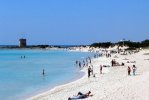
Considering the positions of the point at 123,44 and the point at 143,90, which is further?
the point at 123,44

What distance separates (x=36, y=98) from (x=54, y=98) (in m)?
1.97

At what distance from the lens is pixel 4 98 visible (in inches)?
984

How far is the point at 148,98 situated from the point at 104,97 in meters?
2.47

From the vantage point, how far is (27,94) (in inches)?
1053

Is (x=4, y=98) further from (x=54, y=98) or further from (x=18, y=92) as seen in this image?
(x=54, y=98)

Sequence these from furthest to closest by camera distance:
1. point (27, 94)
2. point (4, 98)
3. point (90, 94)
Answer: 1. point (27, 94)
2. point (4, 98)
3. point (90, 94)

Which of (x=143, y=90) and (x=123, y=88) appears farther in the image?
(x=123, y=88)

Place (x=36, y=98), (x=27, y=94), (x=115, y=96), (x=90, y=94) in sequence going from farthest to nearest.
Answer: (x=27, y=94) → (x=36, y=98) → (x=90, y=94) → (x=115, y=96)

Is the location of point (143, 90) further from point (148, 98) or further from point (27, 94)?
point (27, 94)

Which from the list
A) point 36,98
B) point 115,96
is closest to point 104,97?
point 115,96

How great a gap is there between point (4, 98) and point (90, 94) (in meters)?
7.27

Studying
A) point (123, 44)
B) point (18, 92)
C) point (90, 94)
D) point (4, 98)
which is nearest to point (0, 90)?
point (18, 92)

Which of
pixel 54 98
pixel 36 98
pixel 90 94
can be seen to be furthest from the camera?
pixel 36 98

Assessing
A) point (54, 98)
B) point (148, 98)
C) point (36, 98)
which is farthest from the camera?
point (36, 98)
